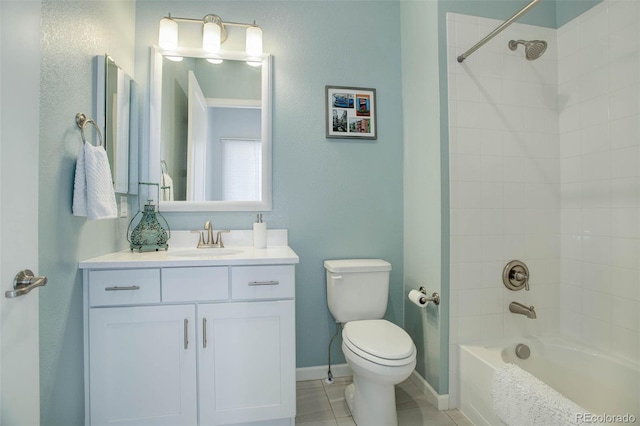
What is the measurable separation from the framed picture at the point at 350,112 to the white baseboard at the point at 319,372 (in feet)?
5.12

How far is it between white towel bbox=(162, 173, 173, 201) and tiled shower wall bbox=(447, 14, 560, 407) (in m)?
1.69

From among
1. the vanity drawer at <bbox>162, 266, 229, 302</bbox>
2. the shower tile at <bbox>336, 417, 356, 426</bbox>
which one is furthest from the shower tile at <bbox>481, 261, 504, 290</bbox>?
the vanity drawer at <bbox>162, 266, 229, 302</bbox>

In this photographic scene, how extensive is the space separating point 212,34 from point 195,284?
1.50 metres

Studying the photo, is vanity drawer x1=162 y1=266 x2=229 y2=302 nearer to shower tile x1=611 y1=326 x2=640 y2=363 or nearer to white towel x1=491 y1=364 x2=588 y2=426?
white towel x1=491 y1=364 x2=588 y2=426

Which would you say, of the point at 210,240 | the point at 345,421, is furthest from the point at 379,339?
the point at 210,240

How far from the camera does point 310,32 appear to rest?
208 cm

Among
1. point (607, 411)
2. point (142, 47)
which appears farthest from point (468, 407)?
point (142, 47)

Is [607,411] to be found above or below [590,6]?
below

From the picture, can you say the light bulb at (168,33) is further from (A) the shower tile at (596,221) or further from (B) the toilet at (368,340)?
(A) the shower tile at (596,221)

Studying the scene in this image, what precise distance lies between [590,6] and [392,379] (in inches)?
89.4

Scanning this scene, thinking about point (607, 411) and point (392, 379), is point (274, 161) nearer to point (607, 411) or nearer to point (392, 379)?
point (392, 379)

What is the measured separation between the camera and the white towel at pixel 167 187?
1.93m

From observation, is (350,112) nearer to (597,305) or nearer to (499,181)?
(499,181)

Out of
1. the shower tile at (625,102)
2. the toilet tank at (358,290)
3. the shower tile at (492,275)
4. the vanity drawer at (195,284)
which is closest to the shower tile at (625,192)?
the shower tile at (625,102)
